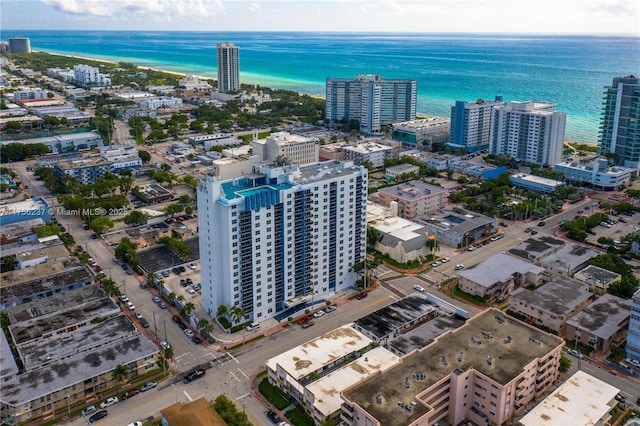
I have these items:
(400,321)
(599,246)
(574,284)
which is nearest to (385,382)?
(400,321)

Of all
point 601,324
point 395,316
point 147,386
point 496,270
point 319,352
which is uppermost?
point 496,270

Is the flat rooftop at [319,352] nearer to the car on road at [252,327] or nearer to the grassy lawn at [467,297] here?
the car on road at [252,327]

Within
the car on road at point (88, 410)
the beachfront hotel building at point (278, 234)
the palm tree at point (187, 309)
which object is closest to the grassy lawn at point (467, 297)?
the beachfront hotel building at point (278, 234)

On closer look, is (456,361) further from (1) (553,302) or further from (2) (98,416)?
(2) (98,416)

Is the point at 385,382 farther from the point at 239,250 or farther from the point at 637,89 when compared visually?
the point at 637,89

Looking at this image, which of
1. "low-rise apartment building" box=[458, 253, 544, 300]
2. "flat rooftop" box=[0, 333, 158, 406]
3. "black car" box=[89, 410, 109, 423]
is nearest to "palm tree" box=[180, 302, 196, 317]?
"flat rooftop" box=[0, 333, 158, 406]

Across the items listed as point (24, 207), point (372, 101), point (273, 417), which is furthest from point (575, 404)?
point (372, 101)
